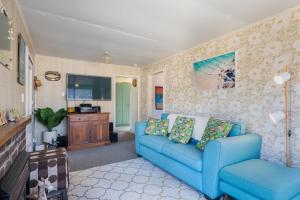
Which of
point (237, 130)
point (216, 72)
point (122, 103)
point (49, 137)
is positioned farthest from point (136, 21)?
point (122, 103)

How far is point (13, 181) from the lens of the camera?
111cm

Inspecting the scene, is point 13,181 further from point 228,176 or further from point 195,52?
point 195,52

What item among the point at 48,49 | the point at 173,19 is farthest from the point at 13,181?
the point at 48,49

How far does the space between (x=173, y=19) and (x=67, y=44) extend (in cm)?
222

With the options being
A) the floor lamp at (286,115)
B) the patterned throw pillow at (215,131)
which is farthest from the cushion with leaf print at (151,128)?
the floor lamp at (286,115)

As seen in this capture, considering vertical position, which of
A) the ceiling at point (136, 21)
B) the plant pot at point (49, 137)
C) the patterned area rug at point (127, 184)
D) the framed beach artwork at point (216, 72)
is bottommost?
the patterned area rug at point (127, 184)

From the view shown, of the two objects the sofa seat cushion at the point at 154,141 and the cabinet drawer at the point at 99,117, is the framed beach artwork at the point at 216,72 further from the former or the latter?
the cabinet drawer at the point at 99,117

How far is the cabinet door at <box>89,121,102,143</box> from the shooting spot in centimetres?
416

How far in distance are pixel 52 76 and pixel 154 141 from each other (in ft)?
10.5

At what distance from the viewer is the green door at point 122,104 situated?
7.14 meters

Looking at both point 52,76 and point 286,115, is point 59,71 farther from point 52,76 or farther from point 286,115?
point 286,115

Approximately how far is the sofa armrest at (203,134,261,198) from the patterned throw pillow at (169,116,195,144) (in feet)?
2.46

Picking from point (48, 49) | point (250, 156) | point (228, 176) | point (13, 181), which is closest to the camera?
point (13, 181)

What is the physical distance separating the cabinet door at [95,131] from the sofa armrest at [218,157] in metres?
3.00
